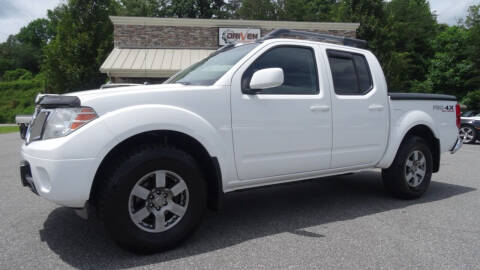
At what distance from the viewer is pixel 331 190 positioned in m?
5.14

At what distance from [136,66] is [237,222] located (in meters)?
11.6

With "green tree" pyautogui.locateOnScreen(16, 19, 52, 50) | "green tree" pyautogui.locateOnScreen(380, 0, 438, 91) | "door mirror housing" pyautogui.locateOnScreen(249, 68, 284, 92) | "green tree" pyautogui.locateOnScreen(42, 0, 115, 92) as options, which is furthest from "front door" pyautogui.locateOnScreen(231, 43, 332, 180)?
"green tree" pyautogui.locateOnScreen(16, 19, 52, 50)

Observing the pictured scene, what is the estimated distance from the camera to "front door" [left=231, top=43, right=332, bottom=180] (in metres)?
3.16

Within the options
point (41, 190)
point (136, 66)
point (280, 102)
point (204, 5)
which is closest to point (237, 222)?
point (280, 102)

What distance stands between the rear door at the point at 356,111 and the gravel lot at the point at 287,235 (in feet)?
2.35

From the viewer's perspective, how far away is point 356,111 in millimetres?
3910

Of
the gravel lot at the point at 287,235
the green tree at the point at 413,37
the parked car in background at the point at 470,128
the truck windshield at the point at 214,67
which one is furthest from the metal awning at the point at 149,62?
the green tree at the point at 413,37

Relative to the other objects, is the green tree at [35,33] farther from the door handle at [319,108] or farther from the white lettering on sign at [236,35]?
the door handle at [319,108]

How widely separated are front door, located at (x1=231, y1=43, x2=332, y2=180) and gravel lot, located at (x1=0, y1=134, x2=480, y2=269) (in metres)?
0.62

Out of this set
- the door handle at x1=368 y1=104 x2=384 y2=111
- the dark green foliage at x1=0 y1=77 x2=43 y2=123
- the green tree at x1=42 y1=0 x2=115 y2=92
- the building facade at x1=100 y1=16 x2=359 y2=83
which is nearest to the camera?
the door handle at x1=368 y1=104 x2=384 y2=111

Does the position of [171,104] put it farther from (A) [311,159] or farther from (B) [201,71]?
(A) [311,159]

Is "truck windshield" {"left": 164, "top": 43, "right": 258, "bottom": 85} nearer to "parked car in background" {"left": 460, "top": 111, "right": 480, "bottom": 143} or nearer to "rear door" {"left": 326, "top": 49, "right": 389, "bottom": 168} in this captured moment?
"rear door" {"left": 326, "top": 49, "right": 389, "bottom": 168}

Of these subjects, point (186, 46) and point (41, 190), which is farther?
point (186, 46)

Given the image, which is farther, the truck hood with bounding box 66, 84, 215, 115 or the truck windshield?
the truck windshield
